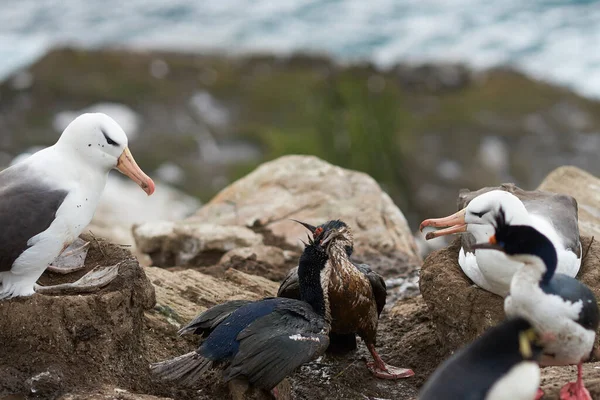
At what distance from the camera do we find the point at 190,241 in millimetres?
9609

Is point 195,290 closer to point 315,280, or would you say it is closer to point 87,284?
point 315,280

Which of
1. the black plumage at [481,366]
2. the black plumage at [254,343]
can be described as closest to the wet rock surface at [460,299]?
the black plumage at [254,343]

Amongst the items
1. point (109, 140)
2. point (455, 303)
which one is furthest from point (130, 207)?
point (455, 303)

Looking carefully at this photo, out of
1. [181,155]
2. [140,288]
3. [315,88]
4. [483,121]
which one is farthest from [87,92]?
[140,288]

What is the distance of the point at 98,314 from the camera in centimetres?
620

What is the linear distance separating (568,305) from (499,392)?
94cm

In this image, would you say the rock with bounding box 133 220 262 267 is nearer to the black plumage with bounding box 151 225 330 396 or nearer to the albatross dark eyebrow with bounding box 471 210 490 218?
the black plumage with bounding box 151 225 330 396

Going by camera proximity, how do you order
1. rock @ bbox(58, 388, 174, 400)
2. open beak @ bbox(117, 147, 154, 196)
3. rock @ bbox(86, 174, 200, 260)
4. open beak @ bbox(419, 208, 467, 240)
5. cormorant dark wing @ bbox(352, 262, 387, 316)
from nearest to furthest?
rock @ bbox(58, 388, 174, 400), open beak @ bbox(117, 147, 154, 196), open beak @ bbox(419, 208, 467, 240), cormorant dark wing @ bbox(352, 262, 387, 316), rock @ bbox(86, 174, 200, 260)

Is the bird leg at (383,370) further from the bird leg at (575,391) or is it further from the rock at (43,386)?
the rock at (43,386)

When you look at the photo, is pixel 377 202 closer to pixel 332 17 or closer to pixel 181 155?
pixel 181 155

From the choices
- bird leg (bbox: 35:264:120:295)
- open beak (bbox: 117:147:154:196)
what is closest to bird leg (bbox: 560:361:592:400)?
bird leg (bbox: 35:264:120:295)

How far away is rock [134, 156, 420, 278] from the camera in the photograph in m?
9.73

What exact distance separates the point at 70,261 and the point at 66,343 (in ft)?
3.12

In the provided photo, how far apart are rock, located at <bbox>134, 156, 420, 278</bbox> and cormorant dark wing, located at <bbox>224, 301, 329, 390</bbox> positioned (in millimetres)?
3213
